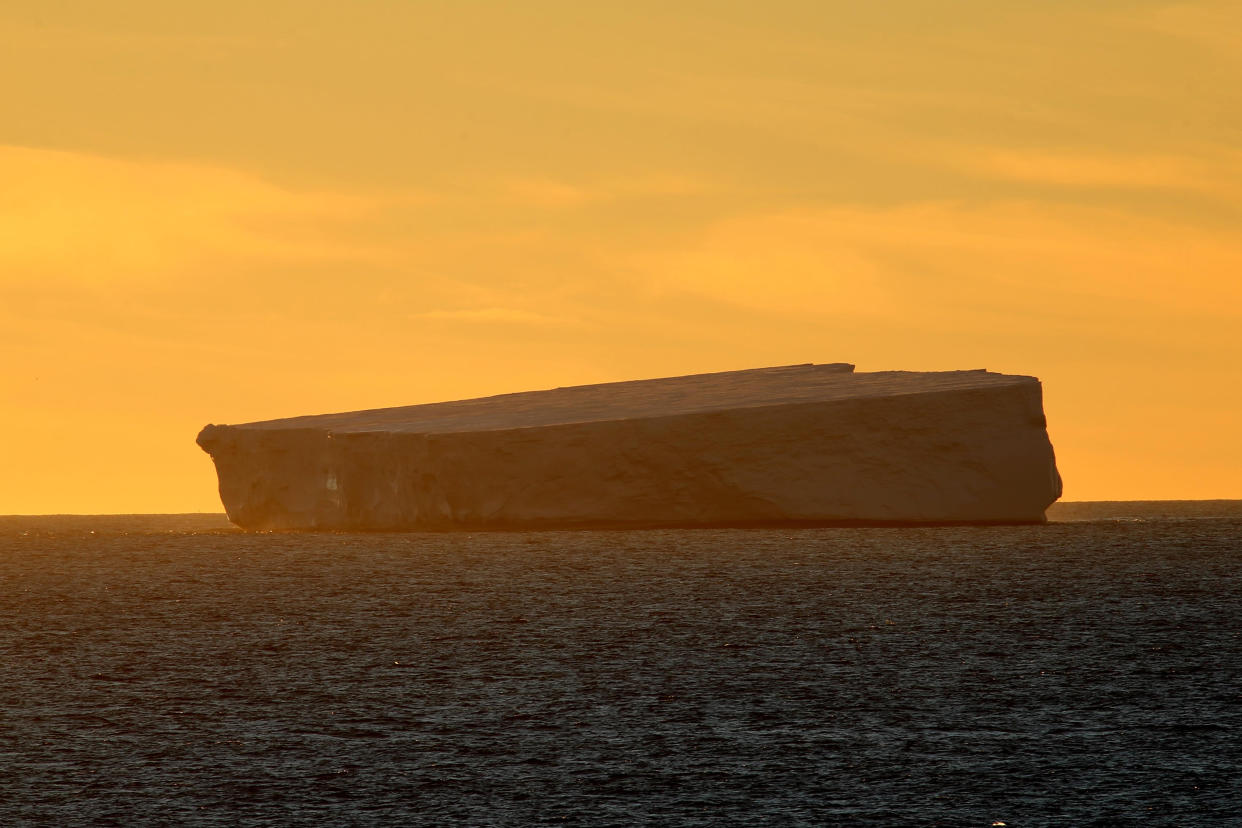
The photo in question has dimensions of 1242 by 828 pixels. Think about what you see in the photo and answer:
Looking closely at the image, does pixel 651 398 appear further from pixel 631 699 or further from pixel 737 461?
pixel 631 699

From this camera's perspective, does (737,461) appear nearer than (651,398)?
Yes

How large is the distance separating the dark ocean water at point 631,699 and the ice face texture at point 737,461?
3.60 m

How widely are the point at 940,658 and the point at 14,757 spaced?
662 centimetres

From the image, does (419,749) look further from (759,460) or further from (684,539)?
(684,539)

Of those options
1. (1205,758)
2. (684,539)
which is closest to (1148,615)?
(1205,758)

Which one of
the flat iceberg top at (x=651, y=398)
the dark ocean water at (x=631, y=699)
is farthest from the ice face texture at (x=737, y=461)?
the dark ocean water at (x=631, y=699)

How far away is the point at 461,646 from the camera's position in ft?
43.0

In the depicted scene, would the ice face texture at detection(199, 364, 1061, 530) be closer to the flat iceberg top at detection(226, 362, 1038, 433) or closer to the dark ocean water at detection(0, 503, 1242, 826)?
the flat iceberg top at detection(226, 362, 1038, 433)

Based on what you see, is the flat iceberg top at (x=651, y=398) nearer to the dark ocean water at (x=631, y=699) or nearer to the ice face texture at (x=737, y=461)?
the ice face texture at (x=737, y=461)

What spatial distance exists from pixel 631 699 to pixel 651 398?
17.5 meters

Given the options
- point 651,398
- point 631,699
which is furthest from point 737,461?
point 631,699

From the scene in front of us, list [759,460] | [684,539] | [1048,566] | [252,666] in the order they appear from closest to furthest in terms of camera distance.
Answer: [252,666]
[1048,566]
[759,460]
[684,539]

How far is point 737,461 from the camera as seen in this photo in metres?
24.3

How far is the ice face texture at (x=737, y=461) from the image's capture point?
2412 centimetres
